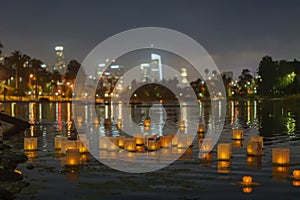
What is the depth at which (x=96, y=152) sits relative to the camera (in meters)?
17.5

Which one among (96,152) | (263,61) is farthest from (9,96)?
(96,152)

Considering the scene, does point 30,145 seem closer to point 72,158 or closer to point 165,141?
point 72,158

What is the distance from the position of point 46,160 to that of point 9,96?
121 meters

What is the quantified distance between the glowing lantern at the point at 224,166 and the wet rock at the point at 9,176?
19.1 ft

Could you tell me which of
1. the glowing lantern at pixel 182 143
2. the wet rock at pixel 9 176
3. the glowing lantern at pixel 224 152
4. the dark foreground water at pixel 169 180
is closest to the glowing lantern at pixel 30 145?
the dark foreground water at pixel 169 180

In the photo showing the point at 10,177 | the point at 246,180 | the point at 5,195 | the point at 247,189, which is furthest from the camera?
the point at 10,177

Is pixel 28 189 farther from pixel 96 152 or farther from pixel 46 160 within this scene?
pixel 96 152

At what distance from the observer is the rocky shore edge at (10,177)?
10006 millimetres

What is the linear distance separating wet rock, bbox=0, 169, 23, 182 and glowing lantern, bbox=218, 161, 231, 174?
19.1 feet

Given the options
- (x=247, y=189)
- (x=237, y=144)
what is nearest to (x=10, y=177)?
(x=247, y=189)

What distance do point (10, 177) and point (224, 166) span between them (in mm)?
6547

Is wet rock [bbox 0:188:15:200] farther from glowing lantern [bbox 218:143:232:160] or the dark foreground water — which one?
glowing lantern [bbox 218:143:232:160]

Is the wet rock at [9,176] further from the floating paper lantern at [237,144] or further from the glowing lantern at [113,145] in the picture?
the floating paper lantern at [237,144]

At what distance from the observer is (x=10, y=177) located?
12.0 meters
